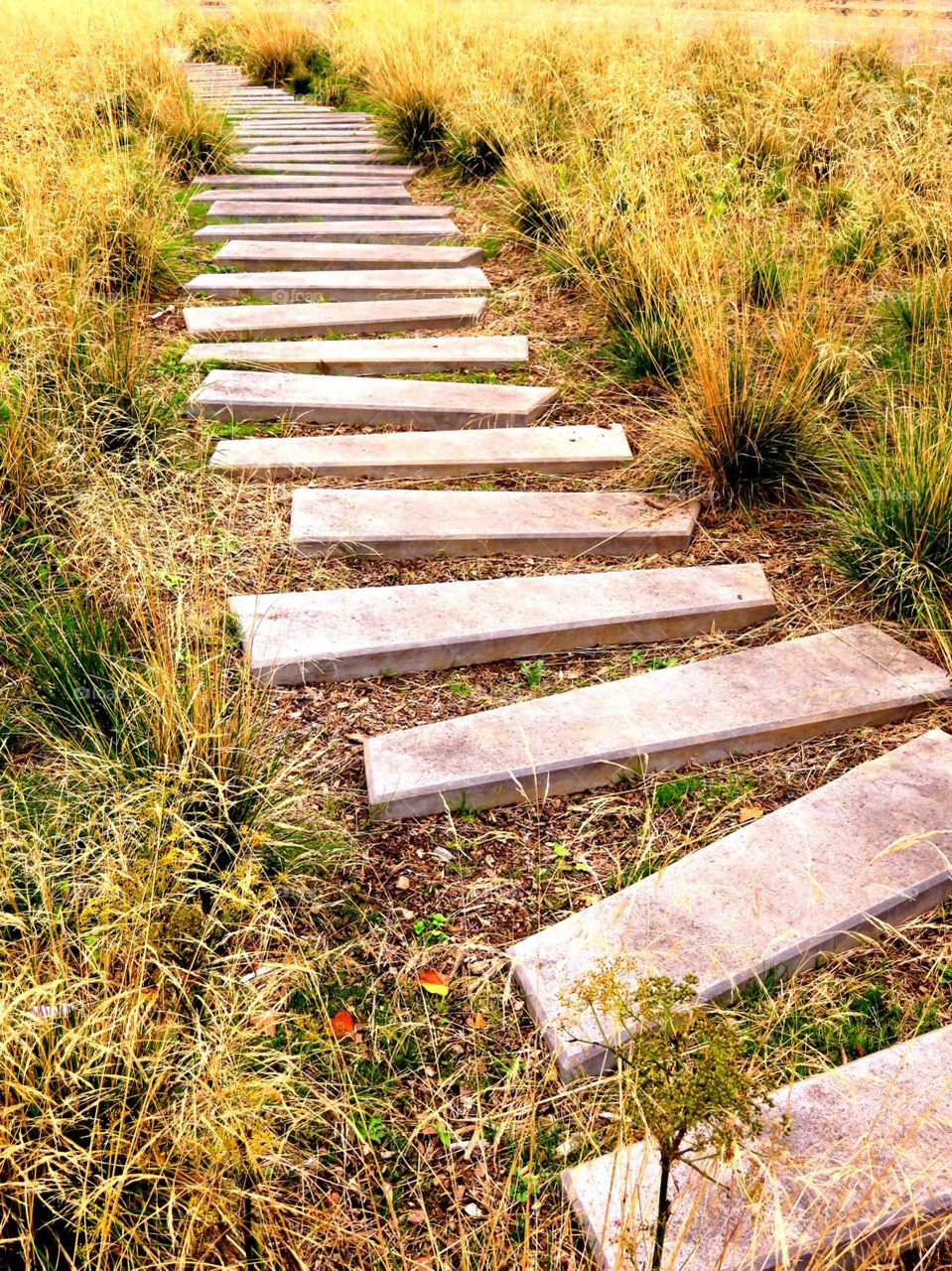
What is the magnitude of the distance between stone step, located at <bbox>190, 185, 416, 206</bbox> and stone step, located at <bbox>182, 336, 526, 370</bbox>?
1.67 m

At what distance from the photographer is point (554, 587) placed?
9.14ft

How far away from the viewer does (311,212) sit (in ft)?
17.2

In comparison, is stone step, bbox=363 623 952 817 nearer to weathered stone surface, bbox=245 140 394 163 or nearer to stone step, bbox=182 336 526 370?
stone step, bbox=182 336 526 370

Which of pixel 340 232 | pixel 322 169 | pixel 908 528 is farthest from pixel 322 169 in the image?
pixel 908 528

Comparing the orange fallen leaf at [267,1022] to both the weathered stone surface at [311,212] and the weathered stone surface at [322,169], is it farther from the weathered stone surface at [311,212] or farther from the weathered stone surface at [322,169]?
the weathered stone surface at [322,169]

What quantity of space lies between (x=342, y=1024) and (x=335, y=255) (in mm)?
3847

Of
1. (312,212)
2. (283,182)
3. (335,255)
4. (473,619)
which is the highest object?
(283,182)

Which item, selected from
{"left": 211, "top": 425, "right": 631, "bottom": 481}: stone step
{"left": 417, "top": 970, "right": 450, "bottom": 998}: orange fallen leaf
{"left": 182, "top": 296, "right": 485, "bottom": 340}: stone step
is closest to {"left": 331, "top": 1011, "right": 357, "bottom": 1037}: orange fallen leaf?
{"left": 417, "top": 970, "right": 450, "bottom": 998}: orange fallen leaf

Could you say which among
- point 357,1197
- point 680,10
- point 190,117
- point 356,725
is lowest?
point 357,1197

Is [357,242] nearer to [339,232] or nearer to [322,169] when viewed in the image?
[339,232]

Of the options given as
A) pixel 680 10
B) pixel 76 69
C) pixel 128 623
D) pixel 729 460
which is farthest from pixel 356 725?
pixel 680 10

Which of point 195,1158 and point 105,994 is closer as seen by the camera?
point 195,1158

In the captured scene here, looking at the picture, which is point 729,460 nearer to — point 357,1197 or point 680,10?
point 357,1197

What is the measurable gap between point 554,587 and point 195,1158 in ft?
5.69
